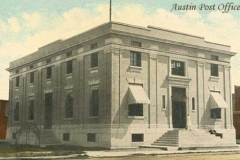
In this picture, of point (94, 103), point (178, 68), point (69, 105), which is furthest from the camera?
point (69, 105)

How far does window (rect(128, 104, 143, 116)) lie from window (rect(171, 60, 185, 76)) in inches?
187

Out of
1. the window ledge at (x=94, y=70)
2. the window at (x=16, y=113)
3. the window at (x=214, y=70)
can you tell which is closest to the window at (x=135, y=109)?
the window ledge at (x=94, y=70)

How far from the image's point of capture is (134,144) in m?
28.2

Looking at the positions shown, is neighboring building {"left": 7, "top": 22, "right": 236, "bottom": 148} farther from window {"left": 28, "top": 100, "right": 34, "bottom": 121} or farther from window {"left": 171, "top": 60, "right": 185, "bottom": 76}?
window {"left": 28, "top": 100, "right": 34, "bottom": 121}

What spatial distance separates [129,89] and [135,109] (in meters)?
1.60

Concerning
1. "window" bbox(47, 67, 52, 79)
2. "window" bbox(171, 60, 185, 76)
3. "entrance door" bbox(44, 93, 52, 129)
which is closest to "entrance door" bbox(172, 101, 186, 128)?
"window" bbox(171, 60, 185, 76)

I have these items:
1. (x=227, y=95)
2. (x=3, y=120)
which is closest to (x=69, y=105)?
(x=227, y=95)

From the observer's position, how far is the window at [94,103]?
29578 millimetres

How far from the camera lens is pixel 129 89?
28.6 m

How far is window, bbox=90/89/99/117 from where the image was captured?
29.6m

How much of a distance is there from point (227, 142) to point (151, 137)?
5926mm

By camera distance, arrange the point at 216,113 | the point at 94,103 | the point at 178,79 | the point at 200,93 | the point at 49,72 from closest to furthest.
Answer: the point at 94,103 < the point at 178,79 < the point at 200,93 < the point at 216,113 < the point at 49,72

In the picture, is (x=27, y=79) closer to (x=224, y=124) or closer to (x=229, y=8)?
(x=224, y=124)

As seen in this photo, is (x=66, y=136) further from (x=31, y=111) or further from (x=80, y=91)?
(x=31, y=111)
